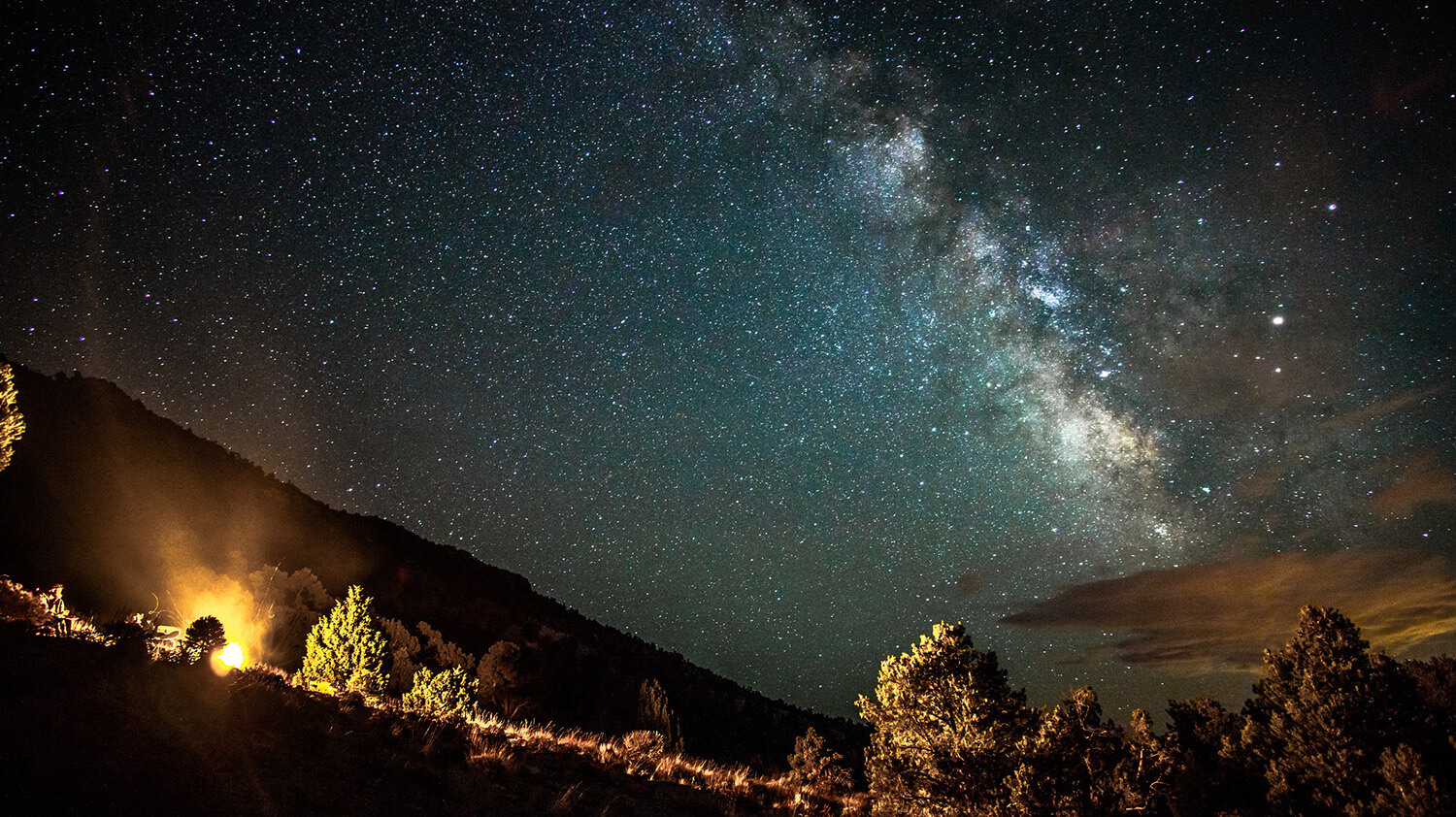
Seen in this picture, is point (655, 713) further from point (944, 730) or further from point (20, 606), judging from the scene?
point (20, 606)

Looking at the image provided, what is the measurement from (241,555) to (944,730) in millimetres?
45305

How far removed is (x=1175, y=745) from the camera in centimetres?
2602

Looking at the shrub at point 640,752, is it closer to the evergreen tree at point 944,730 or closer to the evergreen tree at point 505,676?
the evergreen tree at point 944,730

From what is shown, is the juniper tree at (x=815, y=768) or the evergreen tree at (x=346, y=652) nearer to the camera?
the evergreen tree at (x=346, y=652)

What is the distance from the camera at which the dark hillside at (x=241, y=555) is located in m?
31.7

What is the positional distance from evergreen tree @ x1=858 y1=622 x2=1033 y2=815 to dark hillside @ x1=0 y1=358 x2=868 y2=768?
2530cm

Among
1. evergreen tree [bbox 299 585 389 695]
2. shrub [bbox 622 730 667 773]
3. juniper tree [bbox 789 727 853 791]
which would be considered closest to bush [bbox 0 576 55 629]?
evergreen tree [bbox 299 585 389 695]

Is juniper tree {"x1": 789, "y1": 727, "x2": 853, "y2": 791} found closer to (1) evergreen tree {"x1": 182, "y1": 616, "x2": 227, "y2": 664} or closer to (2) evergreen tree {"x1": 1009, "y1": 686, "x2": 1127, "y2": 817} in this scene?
(2) evergreen tree {"x1": 1009, "y1": 686, "x2": 1127, "y2": 817}

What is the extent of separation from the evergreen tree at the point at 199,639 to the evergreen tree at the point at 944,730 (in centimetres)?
1336

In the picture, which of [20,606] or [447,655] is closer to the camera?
[20,606]

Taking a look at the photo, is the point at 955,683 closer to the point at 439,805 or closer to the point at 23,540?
the point at 439,805

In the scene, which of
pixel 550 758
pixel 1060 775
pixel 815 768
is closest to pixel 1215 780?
pixel 815 768

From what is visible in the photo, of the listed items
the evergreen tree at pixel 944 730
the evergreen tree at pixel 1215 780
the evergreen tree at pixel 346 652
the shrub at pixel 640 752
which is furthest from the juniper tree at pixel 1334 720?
the evergreen tree at pixel 346 652

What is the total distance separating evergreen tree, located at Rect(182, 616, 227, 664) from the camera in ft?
29.0
